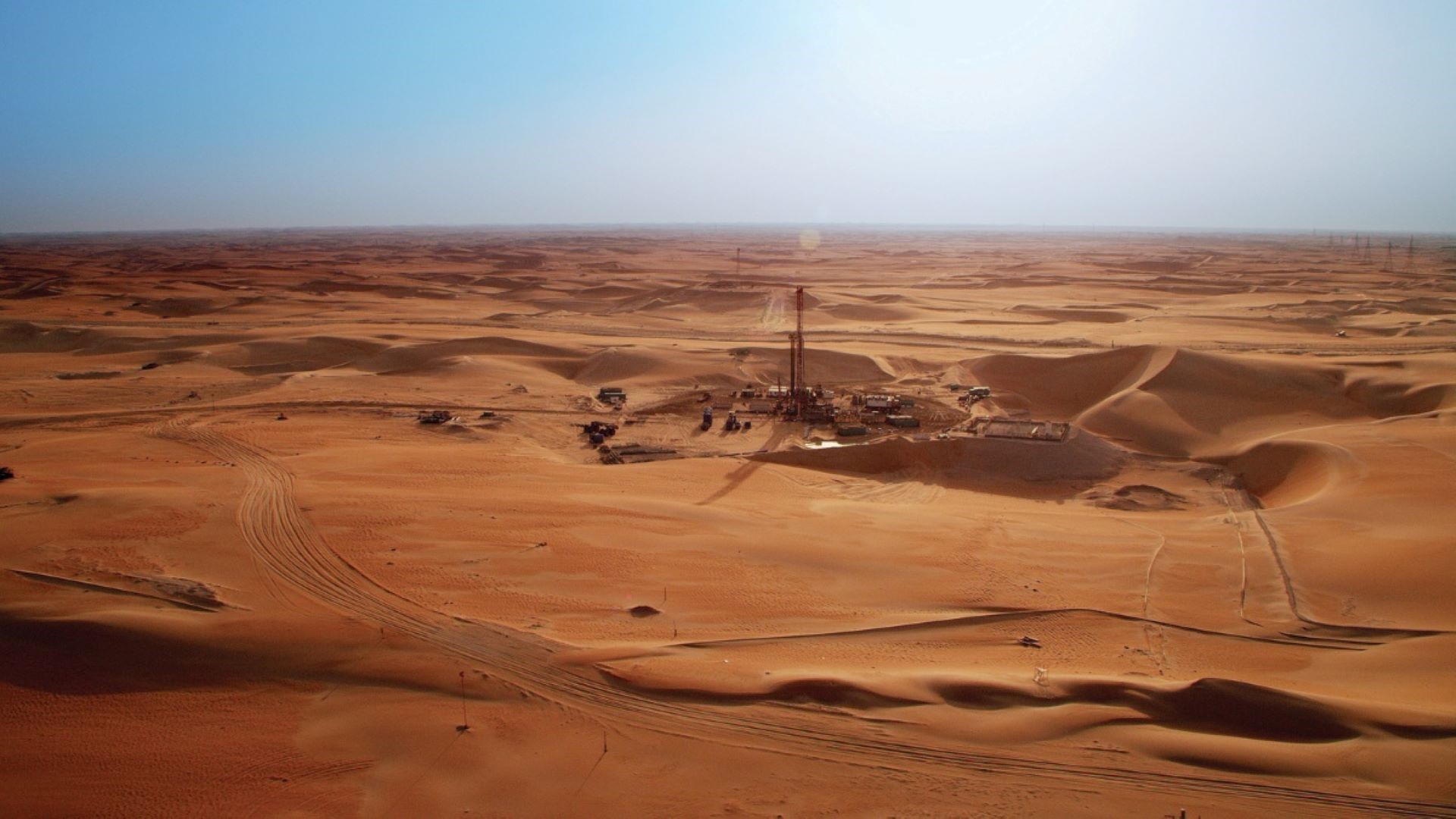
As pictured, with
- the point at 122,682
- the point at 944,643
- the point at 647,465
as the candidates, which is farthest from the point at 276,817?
the point at 647,465

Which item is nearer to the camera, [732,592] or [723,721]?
[723,721]

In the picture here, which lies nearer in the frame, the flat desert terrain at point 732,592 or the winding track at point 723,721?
the winding track at point 723,721

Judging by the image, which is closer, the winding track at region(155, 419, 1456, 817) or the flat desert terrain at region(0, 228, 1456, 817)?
the winding track at region(155, 419, 1456, 817)

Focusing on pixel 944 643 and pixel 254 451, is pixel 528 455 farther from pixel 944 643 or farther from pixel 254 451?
pixel 944 643
